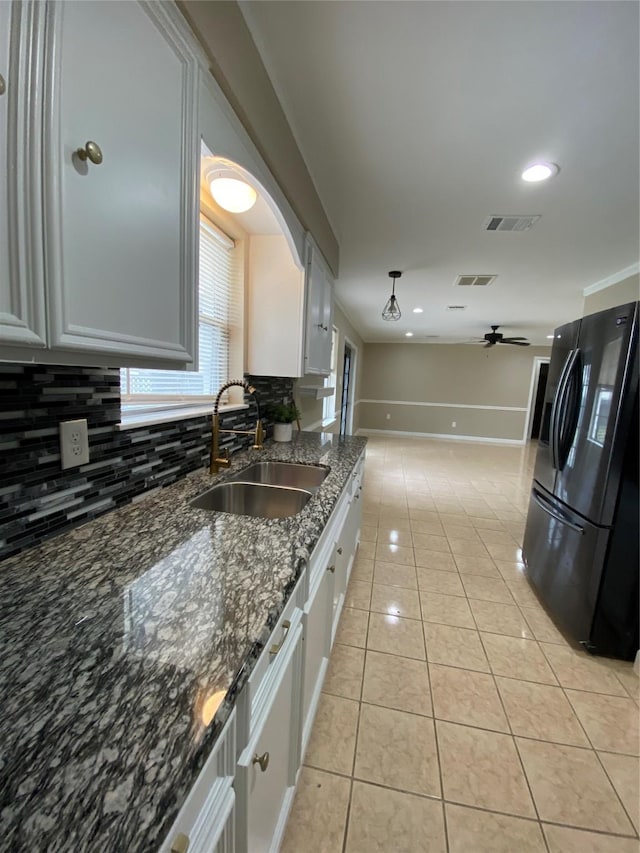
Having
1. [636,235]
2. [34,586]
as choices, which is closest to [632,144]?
[636,235]

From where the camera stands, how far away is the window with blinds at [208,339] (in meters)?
→ 1.47

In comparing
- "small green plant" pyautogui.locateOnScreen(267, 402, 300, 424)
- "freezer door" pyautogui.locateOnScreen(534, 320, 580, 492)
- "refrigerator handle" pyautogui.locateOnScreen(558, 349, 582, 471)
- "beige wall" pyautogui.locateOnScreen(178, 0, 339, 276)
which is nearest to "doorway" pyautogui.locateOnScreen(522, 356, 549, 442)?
"freezer door" pyautogui.locateOnScreen(534, 320, 580, 492)

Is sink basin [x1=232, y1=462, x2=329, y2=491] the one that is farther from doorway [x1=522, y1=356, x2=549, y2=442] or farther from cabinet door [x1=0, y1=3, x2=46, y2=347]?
doorway [x1=522, y1=356, x2=549, y2=442]

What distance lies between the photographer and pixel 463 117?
1.52 metres

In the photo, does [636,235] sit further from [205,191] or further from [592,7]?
[205,191]

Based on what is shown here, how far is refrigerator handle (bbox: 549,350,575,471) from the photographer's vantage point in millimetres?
2092

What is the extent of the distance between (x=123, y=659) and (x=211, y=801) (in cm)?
25

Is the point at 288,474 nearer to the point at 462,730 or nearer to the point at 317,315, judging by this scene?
the point at 317,315

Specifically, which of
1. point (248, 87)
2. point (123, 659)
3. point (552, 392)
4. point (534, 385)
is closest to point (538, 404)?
point (534, 385)

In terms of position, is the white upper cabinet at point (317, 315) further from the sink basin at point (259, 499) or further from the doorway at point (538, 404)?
the doorway at point (538, 404)

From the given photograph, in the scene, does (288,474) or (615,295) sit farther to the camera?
(615,295)

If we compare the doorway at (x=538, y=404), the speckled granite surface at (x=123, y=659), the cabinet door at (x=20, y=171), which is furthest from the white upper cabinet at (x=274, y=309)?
the doorway at (x=538, y=404)

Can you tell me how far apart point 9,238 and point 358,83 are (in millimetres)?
1538

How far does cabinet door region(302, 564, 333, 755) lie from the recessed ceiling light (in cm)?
227
